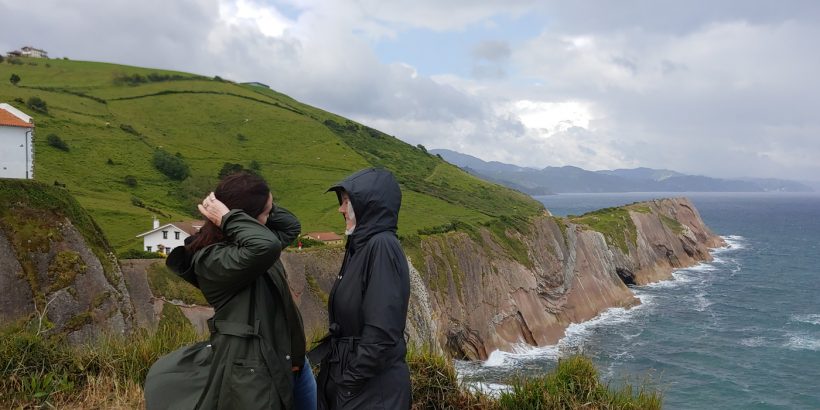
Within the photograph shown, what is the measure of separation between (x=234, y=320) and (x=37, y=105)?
277 feet

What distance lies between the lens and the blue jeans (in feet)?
15.6

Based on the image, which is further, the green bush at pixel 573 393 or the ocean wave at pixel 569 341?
the ocean wave at pixel 569 341

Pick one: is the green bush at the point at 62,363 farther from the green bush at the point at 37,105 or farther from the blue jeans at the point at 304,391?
the green bush at the point at 37,105

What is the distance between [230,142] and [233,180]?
285 feet

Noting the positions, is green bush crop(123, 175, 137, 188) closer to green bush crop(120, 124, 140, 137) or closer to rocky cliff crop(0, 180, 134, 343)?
green bush crop(120, 124, 140, 137)

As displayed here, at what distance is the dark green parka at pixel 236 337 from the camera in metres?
3.96

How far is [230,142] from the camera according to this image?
283 feet

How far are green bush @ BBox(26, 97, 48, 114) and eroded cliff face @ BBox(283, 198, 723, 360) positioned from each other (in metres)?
59.5

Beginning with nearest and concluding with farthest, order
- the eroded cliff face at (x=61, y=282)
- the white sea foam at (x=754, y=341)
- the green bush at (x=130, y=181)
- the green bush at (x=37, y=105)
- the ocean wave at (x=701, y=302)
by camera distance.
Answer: the eroded cliff face at (x=61, y=282)
the white sea foam at (x=754, y=341)
the ocean wave at (x=701, y=302)
the green bush at (x=130, y=181)
the green bush at (x=37, y=105)

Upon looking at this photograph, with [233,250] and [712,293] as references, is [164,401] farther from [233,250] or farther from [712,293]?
[712,293]

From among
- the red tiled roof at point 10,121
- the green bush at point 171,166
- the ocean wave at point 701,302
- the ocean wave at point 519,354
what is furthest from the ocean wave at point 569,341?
the green bush at point 171,166

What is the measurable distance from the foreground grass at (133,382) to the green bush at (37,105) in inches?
3073

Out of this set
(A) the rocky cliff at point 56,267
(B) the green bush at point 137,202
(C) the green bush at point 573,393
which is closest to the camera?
(C) the green bush at point 573,393

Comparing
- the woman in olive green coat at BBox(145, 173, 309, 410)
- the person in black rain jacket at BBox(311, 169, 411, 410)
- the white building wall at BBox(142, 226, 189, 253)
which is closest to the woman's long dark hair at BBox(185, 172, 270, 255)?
the woman in olive green coat at BBox(145, 173, 309, 410)
